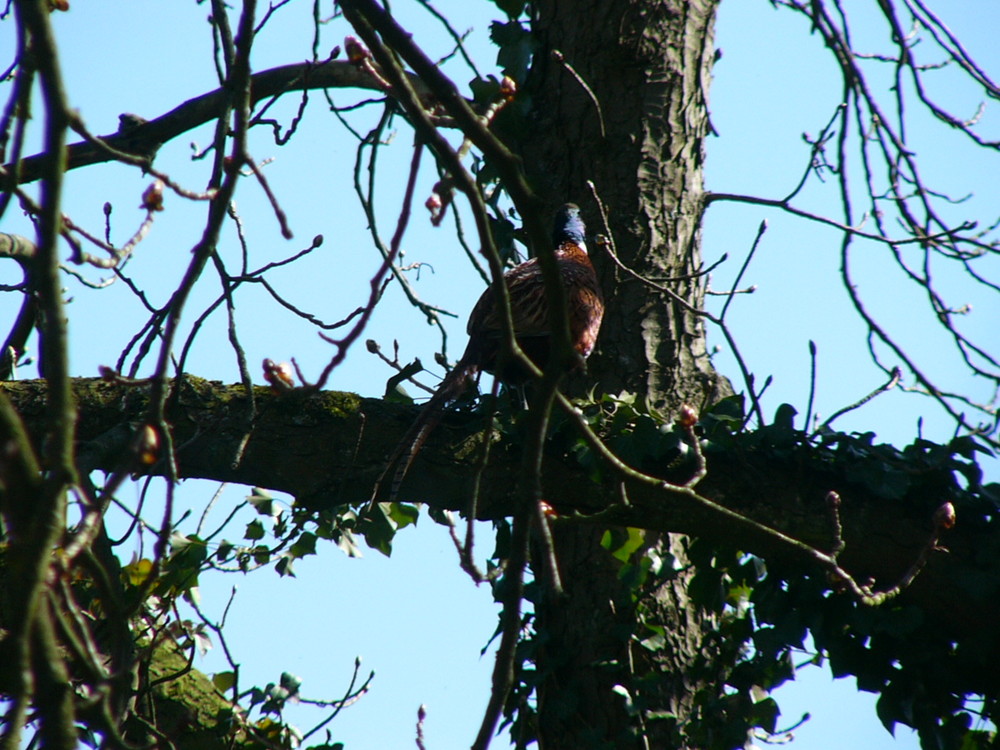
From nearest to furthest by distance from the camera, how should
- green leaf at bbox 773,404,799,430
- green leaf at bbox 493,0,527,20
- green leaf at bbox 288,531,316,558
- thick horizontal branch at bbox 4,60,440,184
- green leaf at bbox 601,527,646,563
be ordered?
green leaf at bbox 773,404,799,430 → green leaf at bbox 601,527,646,563 → thick horizontal branch at bbox 4,60,440,184 → green leaf at bbox 493,0,527,20 → green leaf at bbox 288,531,316,558

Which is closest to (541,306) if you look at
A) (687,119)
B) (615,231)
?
(615,231)

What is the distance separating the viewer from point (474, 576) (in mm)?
1604

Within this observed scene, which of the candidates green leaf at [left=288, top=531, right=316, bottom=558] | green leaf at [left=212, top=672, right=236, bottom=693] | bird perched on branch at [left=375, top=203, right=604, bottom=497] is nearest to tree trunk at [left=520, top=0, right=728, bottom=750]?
bird perched on branch at [left=375, top=203, right=604, bottom=497]

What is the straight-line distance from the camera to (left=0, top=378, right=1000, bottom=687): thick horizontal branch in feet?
8.75

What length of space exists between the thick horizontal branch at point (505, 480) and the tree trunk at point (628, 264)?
51 cm

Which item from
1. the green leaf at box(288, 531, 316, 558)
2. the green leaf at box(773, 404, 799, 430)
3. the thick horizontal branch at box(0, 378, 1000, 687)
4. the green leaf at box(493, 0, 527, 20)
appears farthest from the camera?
the green leaf at box(288, 531, 316, 558)

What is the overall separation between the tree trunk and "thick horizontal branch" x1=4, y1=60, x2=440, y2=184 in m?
0.64

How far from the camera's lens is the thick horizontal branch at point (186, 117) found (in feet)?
10.8

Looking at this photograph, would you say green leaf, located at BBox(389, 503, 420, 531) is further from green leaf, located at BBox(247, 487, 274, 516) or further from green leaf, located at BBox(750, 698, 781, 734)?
green leaf, located at BBox(750, 698, 781, 734)

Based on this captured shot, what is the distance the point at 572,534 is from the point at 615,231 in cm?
117

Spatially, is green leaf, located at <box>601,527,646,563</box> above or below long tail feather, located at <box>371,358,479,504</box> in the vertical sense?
below

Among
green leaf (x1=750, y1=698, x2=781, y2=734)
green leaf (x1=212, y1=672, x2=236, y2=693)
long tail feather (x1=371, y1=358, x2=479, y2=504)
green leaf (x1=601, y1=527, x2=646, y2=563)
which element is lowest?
green leaf (x1=750, y1=698, x2=781, y2=734)

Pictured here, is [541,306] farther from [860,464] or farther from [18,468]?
[18,468]

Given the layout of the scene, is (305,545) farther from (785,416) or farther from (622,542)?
(785,416)
